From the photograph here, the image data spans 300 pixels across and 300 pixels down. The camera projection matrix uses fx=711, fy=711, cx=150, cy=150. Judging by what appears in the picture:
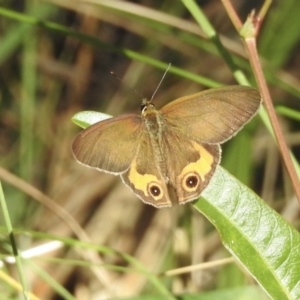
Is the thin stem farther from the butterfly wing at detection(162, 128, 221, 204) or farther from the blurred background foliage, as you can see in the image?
the blurred background foliage

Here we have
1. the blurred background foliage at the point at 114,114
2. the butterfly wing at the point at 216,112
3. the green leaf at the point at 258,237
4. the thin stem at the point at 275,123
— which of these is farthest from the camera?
the blurred background foliage at the point at 114,114

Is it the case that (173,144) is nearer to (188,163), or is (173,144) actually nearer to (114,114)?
(188,163)

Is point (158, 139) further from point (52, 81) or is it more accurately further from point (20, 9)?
point (20, 9)

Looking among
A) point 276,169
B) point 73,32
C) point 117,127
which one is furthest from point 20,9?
point 117,127

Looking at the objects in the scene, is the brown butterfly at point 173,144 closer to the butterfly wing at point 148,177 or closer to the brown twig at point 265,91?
the butterfly wing at point 148,177

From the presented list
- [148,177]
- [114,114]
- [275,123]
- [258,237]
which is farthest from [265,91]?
[114,114]

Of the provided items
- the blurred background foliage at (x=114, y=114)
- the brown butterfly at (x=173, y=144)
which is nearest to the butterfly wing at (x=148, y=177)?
the brown butterfly at (x=173, y=144)

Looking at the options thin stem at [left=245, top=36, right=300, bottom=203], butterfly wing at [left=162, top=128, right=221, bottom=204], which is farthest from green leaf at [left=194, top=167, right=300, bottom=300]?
thin stem at [left=245, top=36, right=300, bottom=203]
